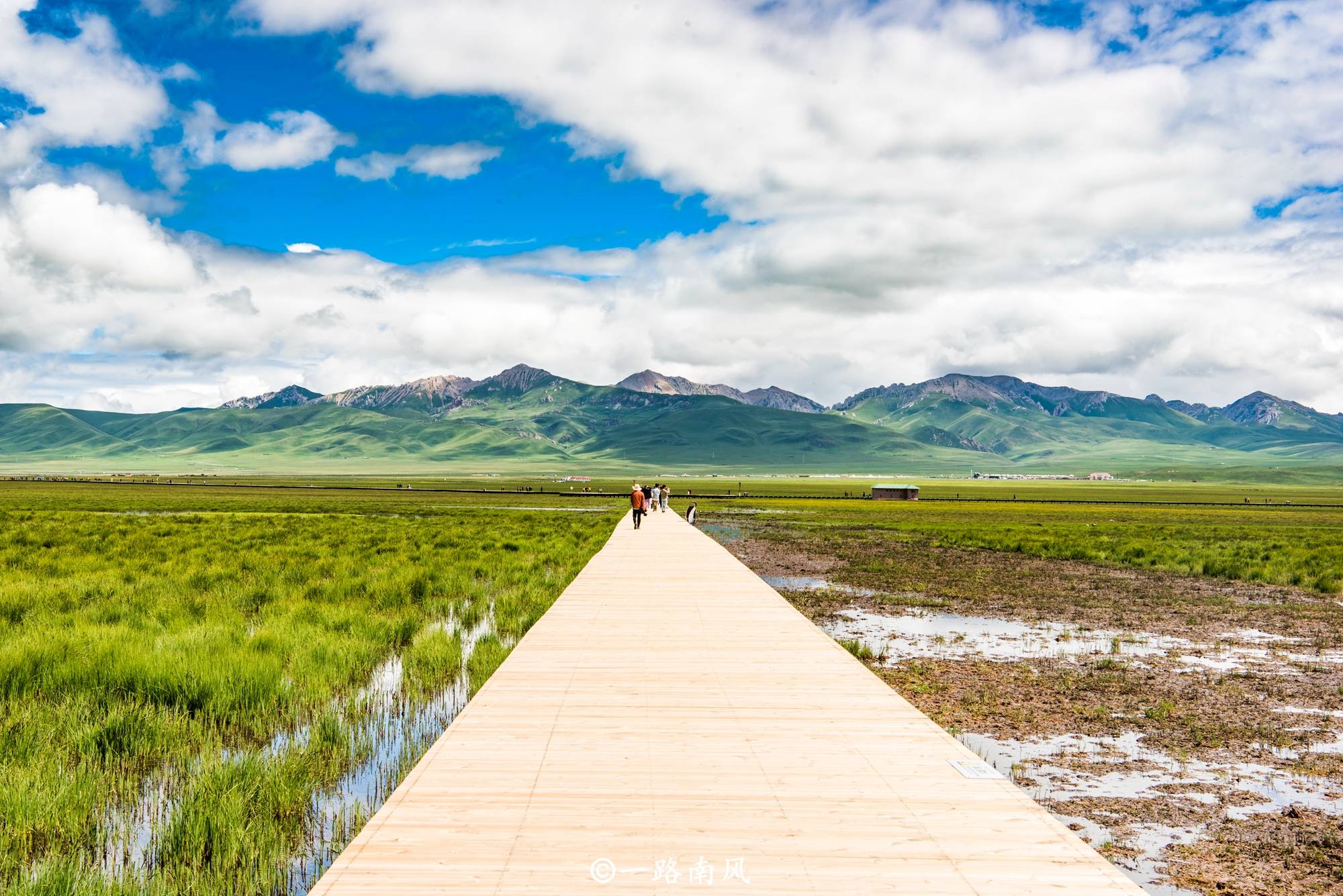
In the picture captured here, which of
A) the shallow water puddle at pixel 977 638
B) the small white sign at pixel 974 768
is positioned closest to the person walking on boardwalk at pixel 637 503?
the shallow water puddle at pixel 977 638

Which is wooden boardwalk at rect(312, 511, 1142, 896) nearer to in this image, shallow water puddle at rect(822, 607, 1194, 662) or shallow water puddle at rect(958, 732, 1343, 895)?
shallow water puddle at rect(958, 732, 1343, 895)

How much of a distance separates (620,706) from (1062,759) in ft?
16.0

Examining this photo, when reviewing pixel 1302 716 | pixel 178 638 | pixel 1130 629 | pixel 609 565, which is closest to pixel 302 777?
pixel 178 638

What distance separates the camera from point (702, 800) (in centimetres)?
584

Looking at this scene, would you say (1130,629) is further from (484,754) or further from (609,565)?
(484,754)

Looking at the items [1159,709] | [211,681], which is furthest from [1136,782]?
[211,681]

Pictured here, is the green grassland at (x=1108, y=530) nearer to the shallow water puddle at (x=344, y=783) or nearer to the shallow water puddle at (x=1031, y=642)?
the shallow water puddle at (x=1031, y=642)

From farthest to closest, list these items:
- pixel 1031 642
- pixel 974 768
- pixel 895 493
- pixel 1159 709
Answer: pixel 895 493 < pixel 1031 642 < pixel 1159 709 < pixel 974 768

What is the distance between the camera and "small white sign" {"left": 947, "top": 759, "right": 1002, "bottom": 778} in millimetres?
6413

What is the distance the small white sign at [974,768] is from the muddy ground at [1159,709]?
1.30 m

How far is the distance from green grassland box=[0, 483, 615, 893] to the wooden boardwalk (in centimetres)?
143

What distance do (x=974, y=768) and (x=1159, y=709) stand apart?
596 cm

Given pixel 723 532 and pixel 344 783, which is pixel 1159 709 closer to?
pixel 344 783

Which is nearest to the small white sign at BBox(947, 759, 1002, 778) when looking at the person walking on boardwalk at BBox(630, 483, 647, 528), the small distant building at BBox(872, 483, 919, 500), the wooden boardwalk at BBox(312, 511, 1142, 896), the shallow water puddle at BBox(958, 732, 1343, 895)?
the wooden boardwalk at BBox(312, 511, 1142, 896)
